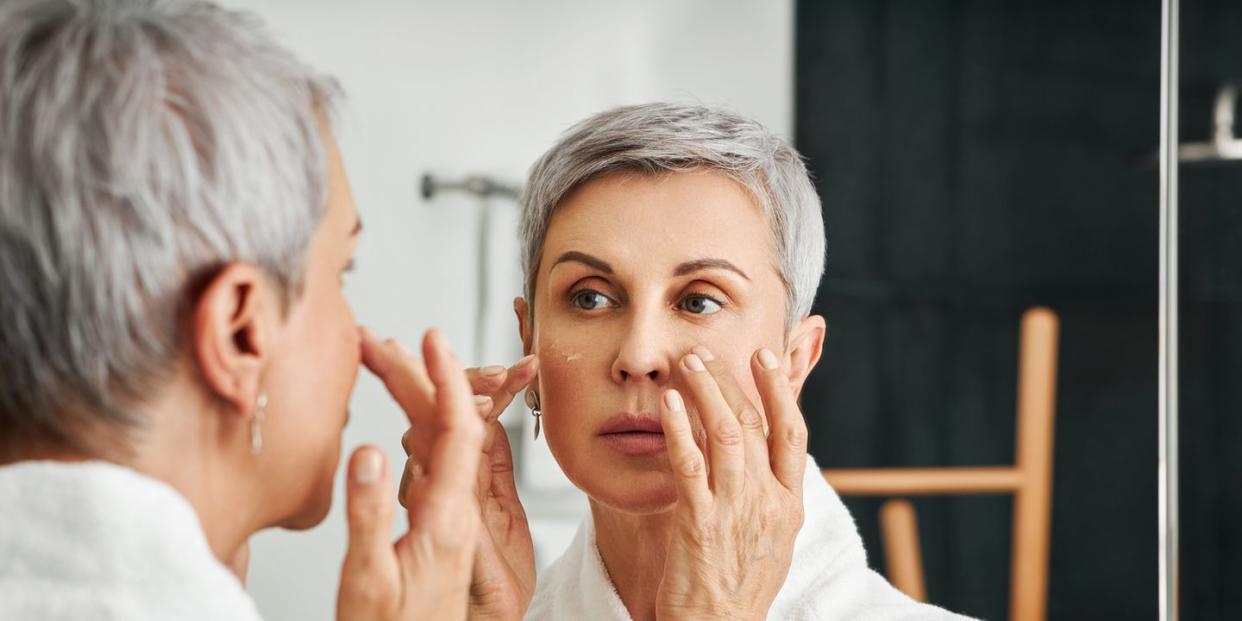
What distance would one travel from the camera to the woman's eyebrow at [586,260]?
2.86 feet

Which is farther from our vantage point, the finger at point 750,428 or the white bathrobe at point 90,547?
the finger at point 750,428

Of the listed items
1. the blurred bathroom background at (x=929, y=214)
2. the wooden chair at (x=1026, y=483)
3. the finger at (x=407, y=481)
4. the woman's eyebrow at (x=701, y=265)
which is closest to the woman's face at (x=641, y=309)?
the woman's eyebrow at (x=701, y=265)

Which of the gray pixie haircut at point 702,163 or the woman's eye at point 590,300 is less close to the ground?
the gray pixie haircut at point 702,163

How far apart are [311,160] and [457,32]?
4.60 feet

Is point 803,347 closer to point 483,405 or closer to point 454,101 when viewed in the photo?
point 483,405

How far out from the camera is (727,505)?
30.5 inches

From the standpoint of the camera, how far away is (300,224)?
0.61 metres

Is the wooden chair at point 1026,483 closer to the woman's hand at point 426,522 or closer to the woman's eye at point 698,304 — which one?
the woman's eye at point 698,304

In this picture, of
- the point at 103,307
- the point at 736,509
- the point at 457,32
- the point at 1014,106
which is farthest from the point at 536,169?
the point at 1014,106

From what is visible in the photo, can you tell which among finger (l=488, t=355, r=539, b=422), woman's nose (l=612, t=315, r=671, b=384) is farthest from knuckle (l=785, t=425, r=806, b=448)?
finger (l=488, t=355, r=539, b=422)

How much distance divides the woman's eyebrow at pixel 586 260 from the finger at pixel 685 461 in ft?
0.45

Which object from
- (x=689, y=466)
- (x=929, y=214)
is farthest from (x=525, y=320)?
(x=929, y=214)

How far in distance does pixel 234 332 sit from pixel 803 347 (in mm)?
500

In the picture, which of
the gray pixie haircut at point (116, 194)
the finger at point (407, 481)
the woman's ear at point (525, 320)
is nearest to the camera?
the gray pixie haircut at point (116, 194)
